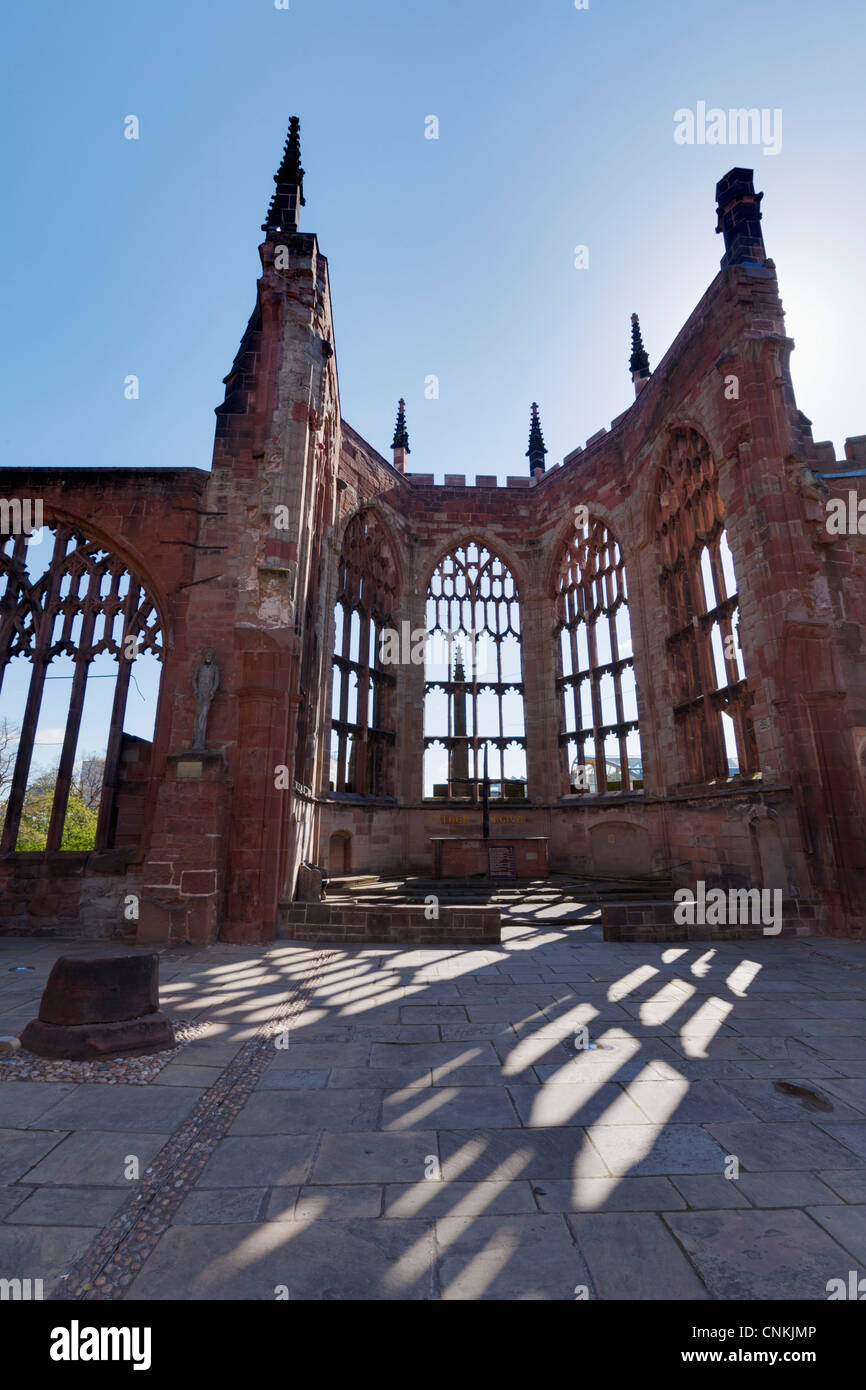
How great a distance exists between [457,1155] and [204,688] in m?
6.87

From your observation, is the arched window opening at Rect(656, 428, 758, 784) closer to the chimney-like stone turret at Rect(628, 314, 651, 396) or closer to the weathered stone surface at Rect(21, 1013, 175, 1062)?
the chimney-like stone turret at Rect(628, 314, 651, 396)

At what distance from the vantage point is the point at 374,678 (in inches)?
666

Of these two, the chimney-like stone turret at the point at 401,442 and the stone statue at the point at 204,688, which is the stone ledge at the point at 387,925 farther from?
the chimney-like stone turret at the point at 401,442

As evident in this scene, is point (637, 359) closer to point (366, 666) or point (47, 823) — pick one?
point (366, 666)

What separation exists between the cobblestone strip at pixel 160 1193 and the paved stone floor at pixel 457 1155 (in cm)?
1

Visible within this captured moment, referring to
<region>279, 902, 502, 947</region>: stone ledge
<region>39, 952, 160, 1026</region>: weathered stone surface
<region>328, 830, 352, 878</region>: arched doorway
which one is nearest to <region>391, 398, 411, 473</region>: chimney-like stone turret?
<region>328, 830, 352, 878</region>: arched doorway

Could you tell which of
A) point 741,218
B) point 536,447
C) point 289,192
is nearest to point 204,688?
point 289,192

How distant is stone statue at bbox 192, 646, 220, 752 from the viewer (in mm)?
8141

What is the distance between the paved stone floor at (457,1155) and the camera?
2.00 m

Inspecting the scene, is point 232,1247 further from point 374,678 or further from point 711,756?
point 374,678

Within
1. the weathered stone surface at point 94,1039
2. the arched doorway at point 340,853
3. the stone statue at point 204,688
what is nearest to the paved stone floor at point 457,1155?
the weathered stone surface at point 94,1039

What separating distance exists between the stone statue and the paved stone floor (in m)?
3.70

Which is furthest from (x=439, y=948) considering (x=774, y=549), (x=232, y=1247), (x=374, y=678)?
(x=374, y=678)
